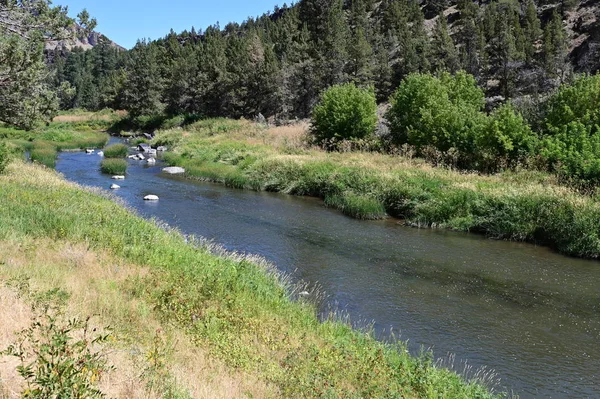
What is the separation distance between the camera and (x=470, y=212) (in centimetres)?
2489

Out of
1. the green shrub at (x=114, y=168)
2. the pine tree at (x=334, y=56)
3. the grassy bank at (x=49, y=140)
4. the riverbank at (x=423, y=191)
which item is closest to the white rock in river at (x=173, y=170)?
the riverbank at (x=423, y=191)

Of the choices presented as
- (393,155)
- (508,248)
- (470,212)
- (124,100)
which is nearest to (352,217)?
(470,212)

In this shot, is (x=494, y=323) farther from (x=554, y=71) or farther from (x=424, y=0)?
(x=424, y=0)

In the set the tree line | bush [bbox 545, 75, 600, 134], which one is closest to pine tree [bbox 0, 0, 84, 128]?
bush [bbox 545, 75, 600, 134]

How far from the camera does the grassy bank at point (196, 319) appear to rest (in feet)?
25.2

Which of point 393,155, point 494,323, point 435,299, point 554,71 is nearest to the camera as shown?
point 494,323

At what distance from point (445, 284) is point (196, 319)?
9.43 metres

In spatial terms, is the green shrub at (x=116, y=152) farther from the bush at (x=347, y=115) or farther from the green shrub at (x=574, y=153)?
the green shrub at (x=574, y=153)

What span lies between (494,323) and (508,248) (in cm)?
891

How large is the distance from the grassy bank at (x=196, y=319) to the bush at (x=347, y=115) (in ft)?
97.4

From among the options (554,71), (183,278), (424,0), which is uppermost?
(424,0)

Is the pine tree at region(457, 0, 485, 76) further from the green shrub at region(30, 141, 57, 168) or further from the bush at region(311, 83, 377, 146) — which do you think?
the green shrub at region(30, 141, 57, 168)

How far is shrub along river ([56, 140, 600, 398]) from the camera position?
11.6 meters

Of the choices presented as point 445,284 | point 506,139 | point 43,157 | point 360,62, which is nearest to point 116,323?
point 445,284
